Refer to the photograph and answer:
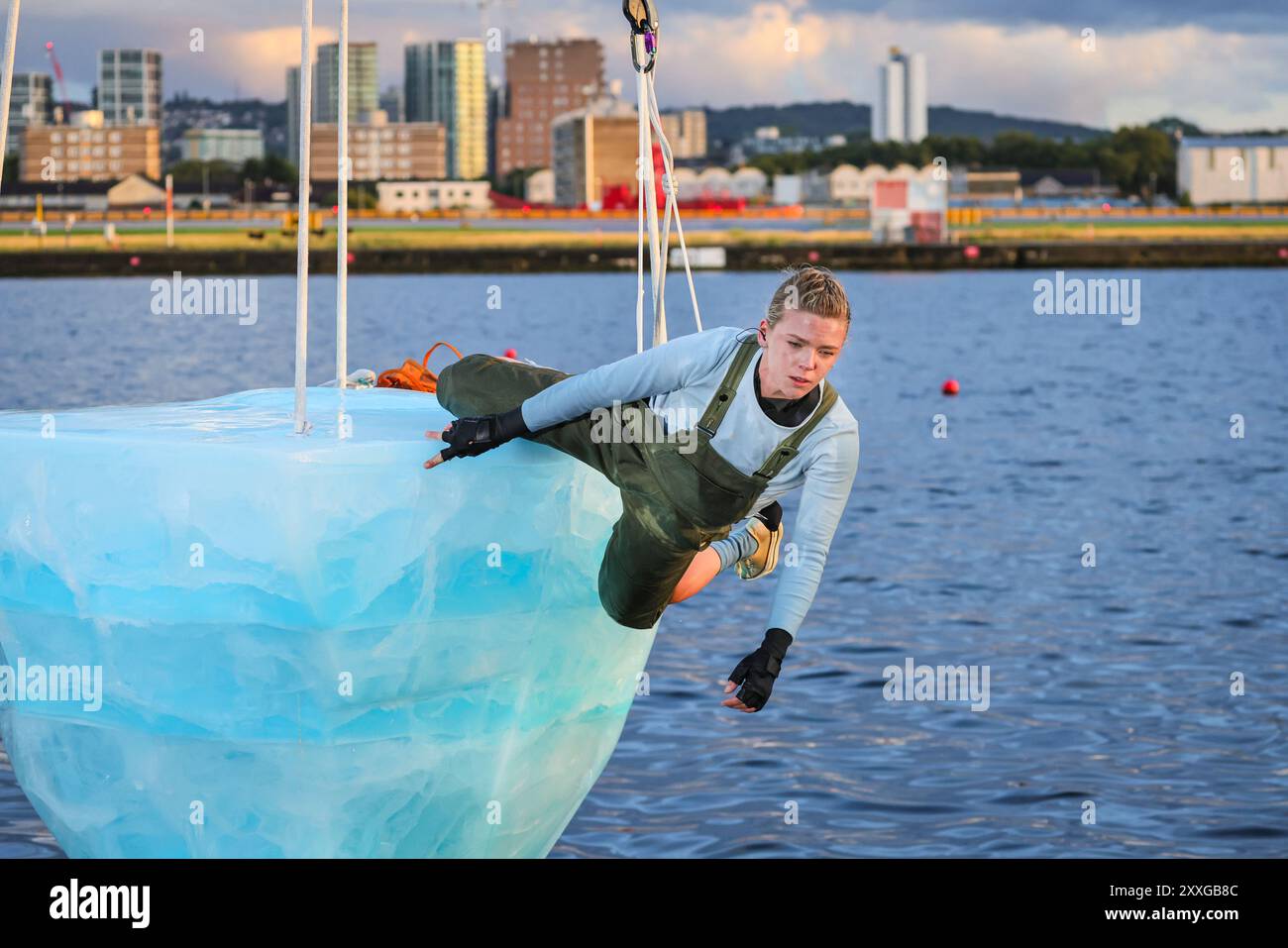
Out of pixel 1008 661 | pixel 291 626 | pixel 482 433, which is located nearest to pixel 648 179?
pixel 482 433

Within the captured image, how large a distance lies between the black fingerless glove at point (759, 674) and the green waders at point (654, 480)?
0.58 metres

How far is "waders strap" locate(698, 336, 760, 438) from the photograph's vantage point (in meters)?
6.74

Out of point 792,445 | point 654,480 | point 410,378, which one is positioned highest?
point 410,378

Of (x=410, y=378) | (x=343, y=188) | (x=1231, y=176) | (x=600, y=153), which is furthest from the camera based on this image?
(x=600, y=153)

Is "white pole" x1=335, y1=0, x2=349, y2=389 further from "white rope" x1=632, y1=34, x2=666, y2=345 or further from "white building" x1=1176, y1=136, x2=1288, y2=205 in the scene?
"white building" x1=1176, y1=136, x2=1288, y2=205

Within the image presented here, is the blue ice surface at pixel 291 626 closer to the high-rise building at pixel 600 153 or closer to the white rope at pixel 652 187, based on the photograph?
the white rope at pixel 652 187

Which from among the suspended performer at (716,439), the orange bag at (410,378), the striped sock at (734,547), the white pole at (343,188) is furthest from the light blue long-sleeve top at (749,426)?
the orange bag at (410,378)

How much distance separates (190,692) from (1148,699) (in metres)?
7.15

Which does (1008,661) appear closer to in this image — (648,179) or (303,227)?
(648,179)

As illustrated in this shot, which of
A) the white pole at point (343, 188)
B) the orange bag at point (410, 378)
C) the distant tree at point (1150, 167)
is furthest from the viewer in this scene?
the distant tree at point (1150, 167)

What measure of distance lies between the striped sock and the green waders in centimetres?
31

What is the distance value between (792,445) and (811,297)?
54 centimetres

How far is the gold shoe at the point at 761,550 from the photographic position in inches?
301

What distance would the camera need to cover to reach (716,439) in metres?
6.77
